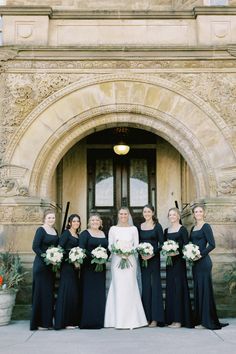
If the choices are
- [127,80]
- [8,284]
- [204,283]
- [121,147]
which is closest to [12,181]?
[8,284]

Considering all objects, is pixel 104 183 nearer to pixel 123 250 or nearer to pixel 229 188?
pixel 229 188

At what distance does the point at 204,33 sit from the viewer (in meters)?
9.71

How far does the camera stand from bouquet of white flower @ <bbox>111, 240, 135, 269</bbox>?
7465 millimetres

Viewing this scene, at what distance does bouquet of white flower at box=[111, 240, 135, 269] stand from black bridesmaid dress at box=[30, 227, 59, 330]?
1.02m

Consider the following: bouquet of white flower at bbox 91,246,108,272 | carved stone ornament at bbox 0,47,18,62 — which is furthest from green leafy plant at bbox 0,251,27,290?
carved stone ornament at bbox 0,47,18,62

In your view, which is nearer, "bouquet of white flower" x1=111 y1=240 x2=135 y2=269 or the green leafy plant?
"bouquet of white flower" x1=111 y1=240 x2=135 y2=269

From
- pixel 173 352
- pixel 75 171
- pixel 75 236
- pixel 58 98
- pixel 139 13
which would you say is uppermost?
pixel 139 13

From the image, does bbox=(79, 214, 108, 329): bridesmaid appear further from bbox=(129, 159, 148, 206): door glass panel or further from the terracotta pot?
bbox=(129, 159, 148, 206): door glass panel

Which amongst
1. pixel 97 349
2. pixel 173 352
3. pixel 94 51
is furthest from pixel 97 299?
pixel 94 51

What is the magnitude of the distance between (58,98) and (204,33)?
3307mm

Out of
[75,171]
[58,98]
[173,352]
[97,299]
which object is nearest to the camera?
[173,352]

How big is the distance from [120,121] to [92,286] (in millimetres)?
3601

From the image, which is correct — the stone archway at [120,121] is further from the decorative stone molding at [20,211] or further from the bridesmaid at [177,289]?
the bridesmaid at [177,289]

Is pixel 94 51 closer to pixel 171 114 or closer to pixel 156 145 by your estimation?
pixel 171 114
